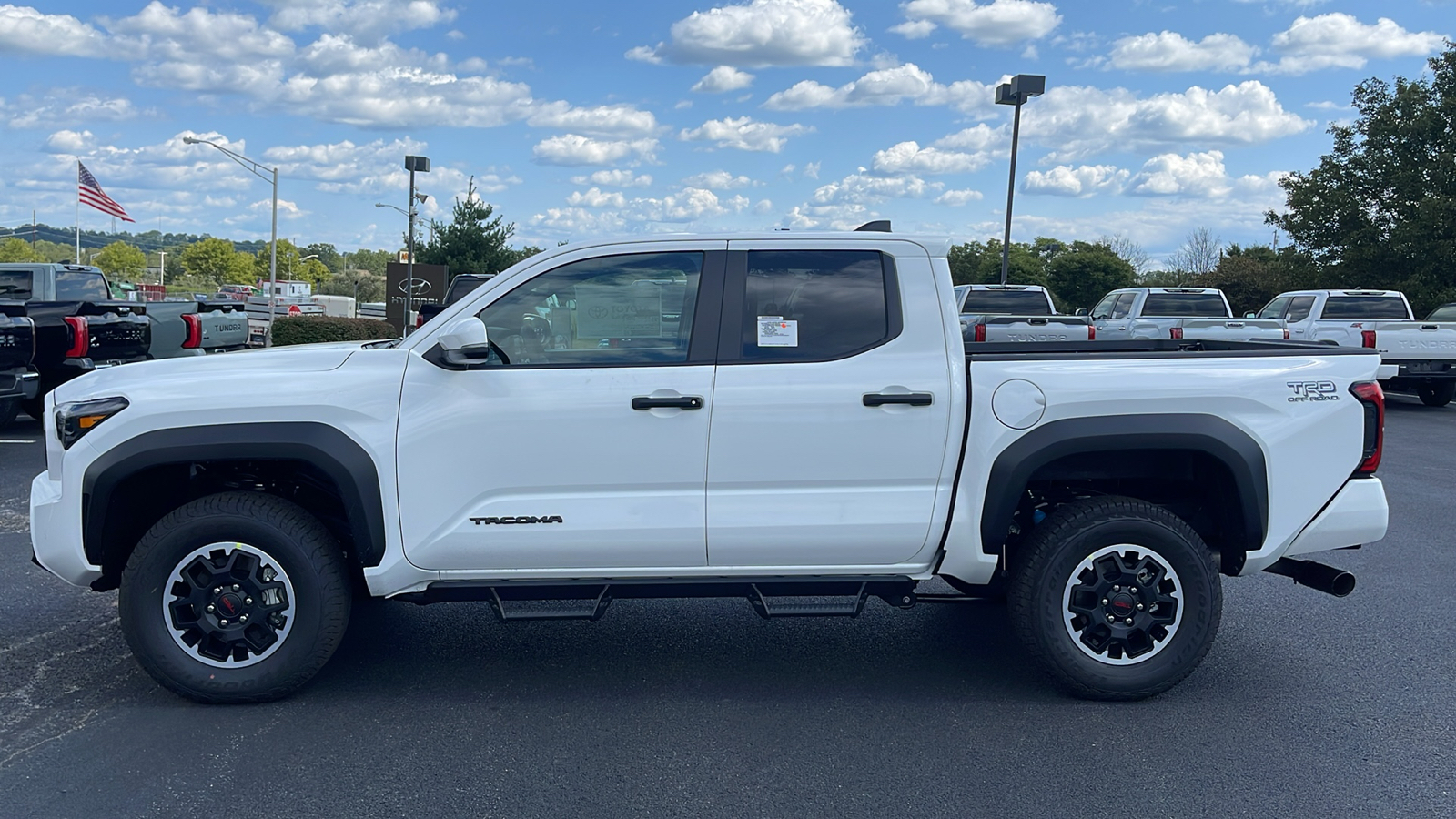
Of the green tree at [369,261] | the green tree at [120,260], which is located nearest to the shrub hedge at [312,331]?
the green tree at [120,260]

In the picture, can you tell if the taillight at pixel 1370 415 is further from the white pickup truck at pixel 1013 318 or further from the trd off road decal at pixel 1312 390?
the white pickup truck at pixel 1013 318

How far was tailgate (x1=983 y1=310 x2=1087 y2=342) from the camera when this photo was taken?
58.0ft

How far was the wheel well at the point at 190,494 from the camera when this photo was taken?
451cm

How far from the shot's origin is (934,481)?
446cm

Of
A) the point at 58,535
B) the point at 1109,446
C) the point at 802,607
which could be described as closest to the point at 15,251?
the point at 58,535

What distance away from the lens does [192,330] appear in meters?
14.3

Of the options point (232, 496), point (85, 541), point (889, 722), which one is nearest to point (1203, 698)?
point (889, 722)

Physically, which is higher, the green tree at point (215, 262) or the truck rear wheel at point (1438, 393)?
the green tree at point (215, 262)

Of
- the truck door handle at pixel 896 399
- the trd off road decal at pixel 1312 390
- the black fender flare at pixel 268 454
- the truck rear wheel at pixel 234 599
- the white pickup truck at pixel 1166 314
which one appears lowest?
the truck rear wheel at pixel 234 599

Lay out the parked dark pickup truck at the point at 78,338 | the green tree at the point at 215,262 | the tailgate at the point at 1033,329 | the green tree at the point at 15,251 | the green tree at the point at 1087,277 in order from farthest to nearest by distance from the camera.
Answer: the green tree at the point at 215,262
the green tree at the point at 15,251
the green tree at the point at 1087,277
the tailgate at the point at 1033,329
the parked dark pickup truck at the point at 78,338

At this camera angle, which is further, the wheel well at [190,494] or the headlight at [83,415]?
the wheel well at [190,494]

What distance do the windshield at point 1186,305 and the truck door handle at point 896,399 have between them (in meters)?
16.9

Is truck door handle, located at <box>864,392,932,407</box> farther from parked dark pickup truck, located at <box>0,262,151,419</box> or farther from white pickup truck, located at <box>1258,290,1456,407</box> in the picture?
white pickup truck, located at <box>1258,290,1456,407</box>

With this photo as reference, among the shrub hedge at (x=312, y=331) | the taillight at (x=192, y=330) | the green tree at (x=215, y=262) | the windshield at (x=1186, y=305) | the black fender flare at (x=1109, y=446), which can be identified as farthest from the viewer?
the green tree at (x=215, y=262)
